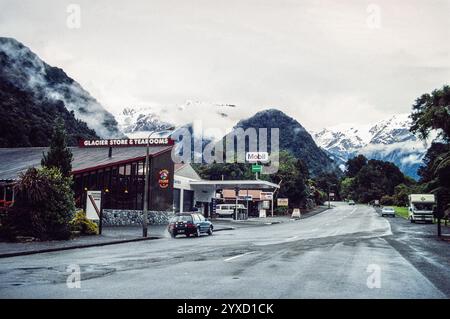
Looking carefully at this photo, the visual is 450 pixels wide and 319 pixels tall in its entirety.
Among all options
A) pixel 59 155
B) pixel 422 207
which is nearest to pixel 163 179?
pixel 59 155

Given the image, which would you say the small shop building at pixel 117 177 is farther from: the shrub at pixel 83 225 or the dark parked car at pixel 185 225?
the dark parked car at pixel 185 225

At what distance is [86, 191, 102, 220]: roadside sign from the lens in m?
28.2

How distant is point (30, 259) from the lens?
628 inches

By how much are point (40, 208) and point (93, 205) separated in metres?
4.86

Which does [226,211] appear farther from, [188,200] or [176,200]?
[176,200]

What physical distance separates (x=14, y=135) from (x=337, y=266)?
68648mm

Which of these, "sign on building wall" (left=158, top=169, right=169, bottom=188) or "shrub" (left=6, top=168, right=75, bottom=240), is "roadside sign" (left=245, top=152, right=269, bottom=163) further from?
"shrub" (left=6, top=168, right=75, bottom=240)

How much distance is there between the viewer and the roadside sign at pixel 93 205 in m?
28.2

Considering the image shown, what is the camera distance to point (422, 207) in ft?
175

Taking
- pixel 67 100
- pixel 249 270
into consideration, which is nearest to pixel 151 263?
pixel 249 270

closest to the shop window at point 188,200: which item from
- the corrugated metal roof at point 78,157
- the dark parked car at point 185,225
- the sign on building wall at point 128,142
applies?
the sign on building wall at point 128,142

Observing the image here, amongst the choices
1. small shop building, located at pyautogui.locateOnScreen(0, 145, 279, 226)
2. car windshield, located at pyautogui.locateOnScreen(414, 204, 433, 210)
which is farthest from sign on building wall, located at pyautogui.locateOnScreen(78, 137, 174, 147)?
car windshield, located at pyautogui.locateOnScreen(414, 204, 433, 210)
